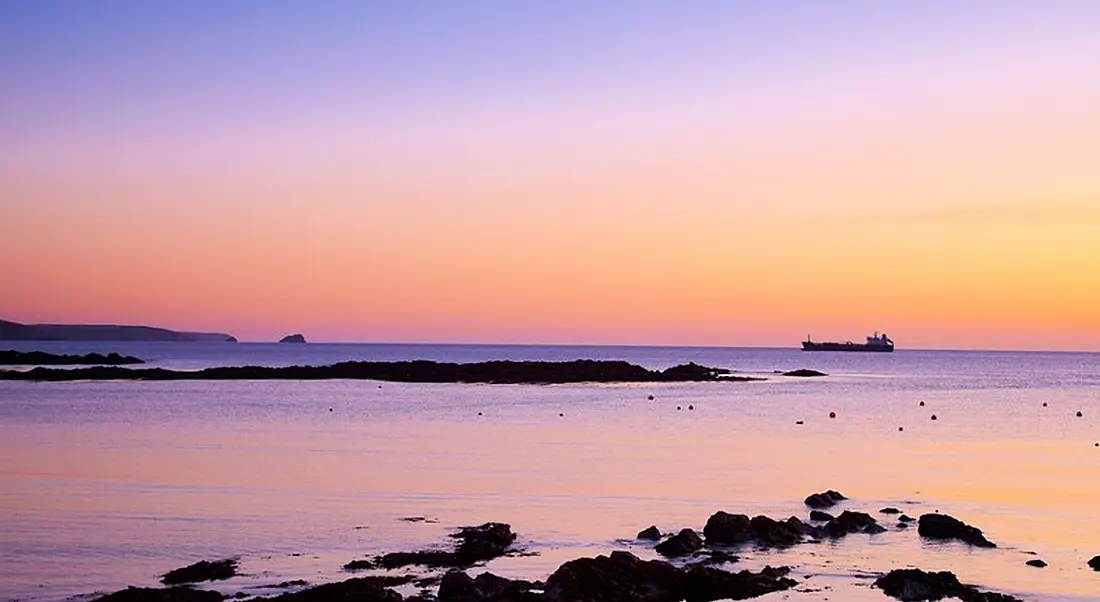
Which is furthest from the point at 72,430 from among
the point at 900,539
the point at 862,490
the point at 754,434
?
the point at 900,539

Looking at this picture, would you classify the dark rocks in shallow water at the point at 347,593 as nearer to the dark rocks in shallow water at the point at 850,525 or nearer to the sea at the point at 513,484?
the sea at the point at 513,484

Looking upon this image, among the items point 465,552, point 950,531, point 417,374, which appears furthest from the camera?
point 417,374

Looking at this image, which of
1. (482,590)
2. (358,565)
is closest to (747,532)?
(482,590)

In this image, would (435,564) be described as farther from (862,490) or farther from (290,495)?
(862,490)

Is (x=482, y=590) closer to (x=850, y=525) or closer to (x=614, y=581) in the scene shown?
(x=614, y=581)

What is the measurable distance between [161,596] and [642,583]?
6.37 m

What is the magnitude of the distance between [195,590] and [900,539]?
41.0ft

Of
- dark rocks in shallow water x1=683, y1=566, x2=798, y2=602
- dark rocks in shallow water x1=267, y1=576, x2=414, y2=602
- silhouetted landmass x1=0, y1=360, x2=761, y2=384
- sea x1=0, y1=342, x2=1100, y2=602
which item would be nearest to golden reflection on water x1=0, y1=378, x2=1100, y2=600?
sea x1=0, y1=342, x2=1100, y2=602

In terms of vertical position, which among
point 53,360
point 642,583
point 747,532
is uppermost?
point 53,360

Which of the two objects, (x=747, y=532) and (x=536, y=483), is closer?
(x=747, y=532)

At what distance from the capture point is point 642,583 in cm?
1644

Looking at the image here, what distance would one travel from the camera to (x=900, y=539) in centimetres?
2186

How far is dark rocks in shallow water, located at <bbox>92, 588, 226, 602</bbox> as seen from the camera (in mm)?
15500

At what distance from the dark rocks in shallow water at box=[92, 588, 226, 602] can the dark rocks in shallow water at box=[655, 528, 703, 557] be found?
23.8 ft
